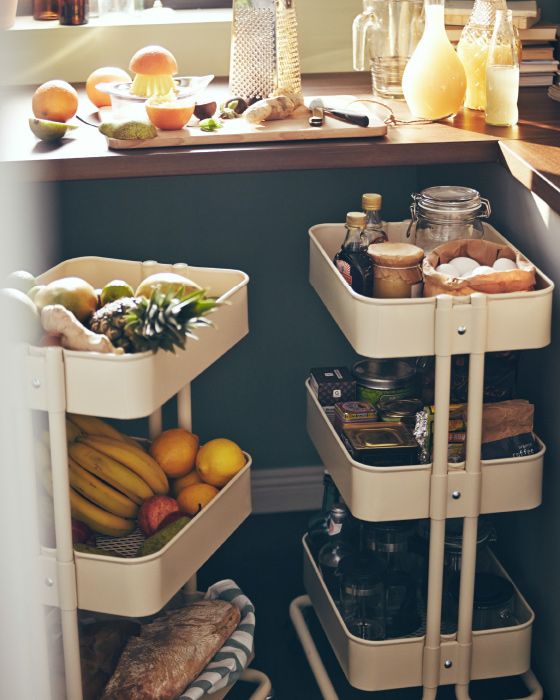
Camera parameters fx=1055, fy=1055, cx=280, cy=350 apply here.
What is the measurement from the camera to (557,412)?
171cm

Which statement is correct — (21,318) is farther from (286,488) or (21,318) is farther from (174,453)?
(286,488)

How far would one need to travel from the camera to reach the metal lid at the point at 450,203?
1.74 meters

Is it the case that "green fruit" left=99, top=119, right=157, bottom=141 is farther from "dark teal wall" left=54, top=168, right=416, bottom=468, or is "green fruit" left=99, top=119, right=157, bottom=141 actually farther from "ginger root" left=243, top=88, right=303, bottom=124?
"dark teal wall" left=54, top=168, right=416, bottom=468

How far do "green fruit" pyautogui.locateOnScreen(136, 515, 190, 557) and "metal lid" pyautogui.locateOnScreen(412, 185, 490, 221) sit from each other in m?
0.65

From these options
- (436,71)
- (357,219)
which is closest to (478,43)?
(436,71)

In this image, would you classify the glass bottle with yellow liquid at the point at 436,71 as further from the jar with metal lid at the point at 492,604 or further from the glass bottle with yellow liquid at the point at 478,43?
the jar with metal lid at the point at 492,604

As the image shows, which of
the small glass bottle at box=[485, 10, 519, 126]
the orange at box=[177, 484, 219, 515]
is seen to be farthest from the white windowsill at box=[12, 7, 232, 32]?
the orange at box=[177, 484, 219, 515]

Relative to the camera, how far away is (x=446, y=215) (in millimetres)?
1752

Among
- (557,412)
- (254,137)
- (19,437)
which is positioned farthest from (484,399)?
(19,437)

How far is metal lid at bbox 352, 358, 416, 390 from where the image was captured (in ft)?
5.90

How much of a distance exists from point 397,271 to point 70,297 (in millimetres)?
506

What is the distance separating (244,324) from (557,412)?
528 mm

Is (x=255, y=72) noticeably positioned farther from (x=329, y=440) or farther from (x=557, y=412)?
(x=557, y=412)

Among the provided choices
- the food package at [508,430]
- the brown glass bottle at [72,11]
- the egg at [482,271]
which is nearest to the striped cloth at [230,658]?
the food package at [508,430]
